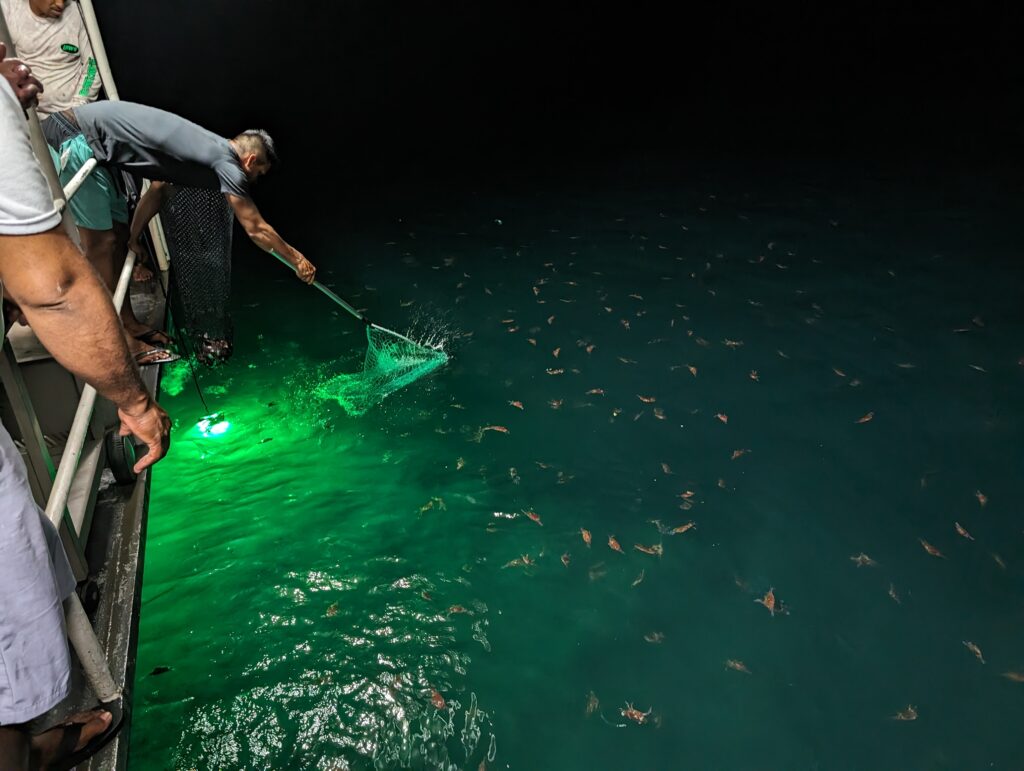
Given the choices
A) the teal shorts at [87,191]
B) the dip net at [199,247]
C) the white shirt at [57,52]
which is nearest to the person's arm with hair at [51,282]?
the teal shorts at [87,191]

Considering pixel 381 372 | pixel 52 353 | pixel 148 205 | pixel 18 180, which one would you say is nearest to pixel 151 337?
pixel 148 205

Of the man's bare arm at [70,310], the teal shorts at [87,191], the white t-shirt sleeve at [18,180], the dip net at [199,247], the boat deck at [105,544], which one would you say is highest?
the white t-shirt sleeve at [18,180]

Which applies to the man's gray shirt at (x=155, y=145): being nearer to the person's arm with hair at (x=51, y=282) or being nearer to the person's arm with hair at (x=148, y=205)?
the person's arm with hair at (x=148, y=205)

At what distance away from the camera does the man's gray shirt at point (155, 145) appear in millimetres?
4156

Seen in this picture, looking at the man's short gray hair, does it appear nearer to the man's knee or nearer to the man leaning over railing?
the man's knee

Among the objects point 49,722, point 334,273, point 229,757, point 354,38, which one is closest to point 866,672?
point 229,757

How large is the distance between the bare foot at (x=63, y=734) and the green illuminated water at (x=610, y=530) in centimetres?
98

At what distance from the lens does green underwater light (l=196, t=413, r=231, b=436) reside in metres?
5.23

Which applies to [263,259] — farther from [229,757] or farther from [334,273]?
[229,757]

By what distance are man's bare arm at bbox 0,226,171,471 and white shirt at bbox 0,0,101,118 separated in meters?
4.12

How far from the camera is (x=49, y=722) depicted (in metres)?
2.15

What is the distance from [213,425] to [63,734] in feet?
11.2

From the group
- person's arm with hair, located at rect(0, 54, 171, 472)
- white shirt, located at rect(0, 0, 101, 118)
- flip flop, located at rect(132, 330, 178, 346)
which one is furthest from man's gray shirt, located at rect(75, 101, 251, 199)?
person's arm with hair, located at rect(0, 54, 171, 472)

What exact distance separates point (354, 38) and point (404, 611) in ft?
64.8
